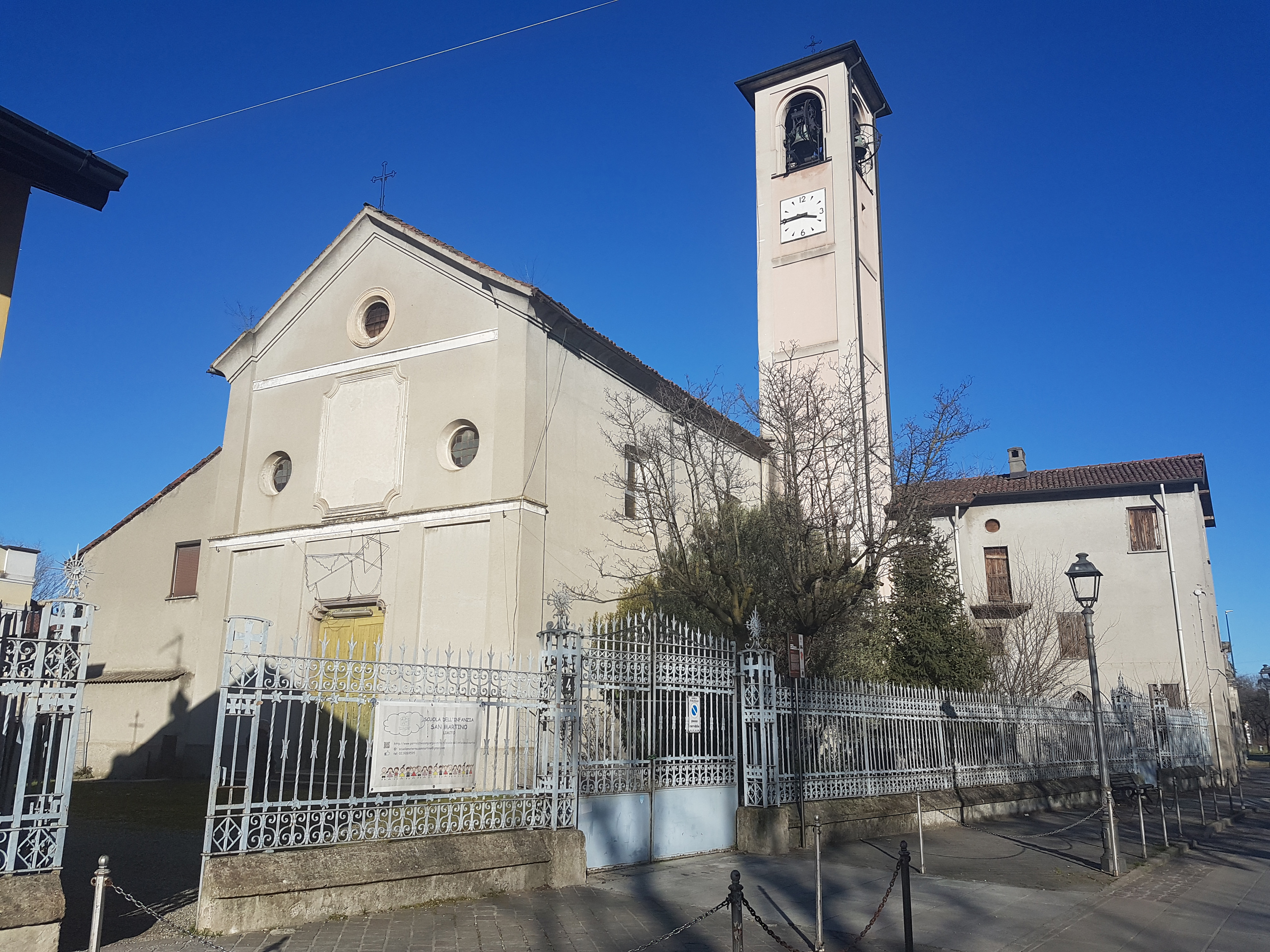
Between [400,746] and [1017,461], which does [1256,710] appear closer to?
[1017,461]

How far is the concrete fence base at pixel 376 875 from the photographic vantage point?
270 inches

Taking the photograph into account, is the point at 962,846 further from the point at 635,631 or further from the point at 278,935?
the point at 278,935

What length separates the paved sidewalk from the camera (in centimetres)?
698

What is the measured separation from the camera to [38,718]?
6.34 meters

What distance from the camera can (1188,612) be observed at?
30.4 meters

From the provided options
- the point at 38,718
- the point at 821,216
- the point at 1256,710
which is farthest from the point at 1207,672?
the point at 1256,710

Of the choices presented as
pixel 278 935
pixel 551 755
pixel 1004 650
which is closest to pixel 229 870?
pixel 278 935

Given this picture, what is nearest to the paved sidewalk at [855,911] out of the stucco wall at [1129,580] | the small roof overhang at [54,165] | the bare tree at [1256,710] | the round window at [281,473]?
the small roof overhang at [54,165]

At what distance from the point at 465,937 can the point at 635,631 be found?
14.4 ft

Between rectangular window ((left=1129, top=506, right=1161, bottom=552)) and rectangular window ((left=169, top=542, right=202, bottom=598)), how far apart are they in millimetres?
29020

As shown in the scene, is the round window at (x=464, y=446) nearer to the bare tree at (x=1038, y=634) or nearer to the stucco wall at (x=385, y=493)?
the stucco wall at (x=385, y=493)

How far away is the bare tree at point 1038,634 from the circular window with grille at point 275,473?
68.1ft

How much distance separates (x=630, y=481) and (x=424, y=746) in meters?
12.2

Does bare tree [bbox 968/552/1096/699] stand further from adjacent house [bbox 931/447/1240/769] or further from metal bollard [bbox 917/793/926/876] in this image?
metal bollard [bbox 917/793/926/876]
